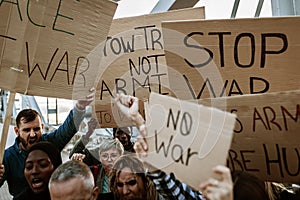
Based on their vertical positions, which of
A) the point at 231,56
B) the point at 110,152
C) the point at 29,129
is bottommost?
the point at 110,152

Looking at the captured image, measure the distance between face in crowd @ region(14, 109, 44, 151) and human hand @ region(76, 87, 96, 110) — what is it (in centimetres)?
27

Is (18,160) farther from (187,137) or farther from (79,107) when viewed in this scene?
(187,137)

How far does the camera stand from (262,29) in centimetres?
148

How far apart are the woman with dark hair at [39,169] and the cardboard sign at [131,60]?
240 mm

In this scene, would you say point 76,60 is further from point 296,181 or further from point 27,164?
point 296,181

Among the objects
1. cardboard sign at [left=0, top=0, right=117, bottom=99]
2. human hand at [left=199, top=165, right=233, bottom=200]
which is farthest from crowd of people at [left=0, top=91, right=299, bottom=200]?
cardboard sign at [left=0, top=0, right=117, bottom=99]

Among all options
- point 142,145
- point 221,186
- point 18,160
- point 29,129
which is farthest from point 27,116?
point 221,186

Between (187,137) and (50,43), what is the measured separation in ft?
2.62

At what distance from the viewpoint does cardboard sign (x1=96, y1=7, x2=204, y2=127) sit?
1810mm

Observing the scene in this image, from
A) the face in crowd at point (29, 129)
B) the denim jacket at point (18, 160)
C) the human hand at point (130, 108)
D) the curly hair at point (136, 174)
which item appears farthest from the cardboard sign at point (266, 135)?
the face in crowd at point (29, 129)

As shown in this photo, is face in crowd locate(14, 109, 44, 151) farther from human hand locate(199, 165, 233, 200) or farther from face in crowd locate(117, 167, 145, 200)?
human hand locate(199, 165, 233, 200)

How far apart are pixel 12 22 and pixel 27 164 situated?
1.66ft

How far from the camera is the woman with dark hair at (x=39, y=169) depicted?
5.74 ft

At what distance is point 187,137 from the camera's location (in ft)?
3.36
